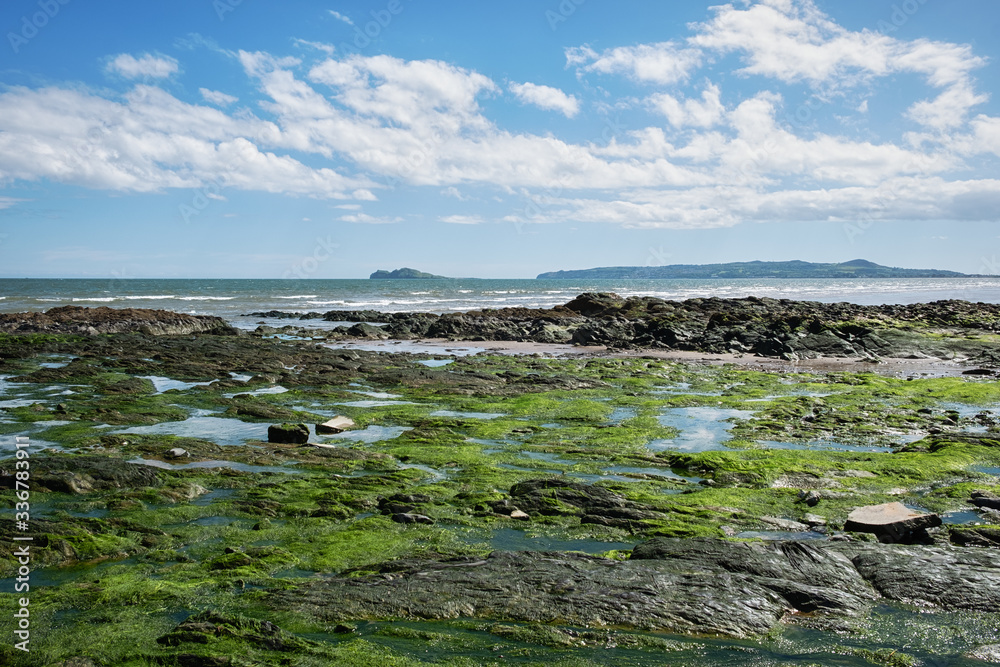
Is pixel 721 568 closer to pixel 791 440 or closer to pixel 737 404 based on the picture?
pixel 791 440

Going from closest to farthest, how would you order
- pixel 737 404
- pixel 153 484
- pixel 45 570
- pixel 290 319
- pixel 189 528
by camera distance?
pixel 45 570
pixel 189 528
pixel 153 484
pixel 737 404
pixel 290 319

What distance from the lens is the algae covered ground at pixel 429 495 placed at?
4957 millimetres

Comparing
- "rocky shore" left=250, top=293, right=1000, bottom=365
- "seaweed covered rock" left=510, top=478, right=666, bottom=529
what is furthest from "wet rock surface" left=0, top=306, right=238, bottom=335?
"seaweed covered rock" left=510, top=478, right=666, bottom=529

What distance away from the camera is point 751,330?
30.2m

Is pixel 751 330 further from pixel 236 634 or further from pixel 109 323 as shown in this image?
pixel 109 323

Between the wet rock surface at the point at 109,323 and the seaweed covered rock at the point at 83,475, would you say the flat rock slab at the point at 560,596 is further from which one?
the wet rock surface at the point at 109,323

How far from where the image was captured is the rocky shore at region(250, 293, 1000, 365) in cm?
2791

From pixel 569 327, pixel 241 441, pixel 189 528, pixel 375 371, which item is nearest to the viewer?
pixel 189 528

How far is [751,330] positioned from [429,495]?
2497 cm

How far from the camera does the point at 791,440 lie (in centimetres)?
1233

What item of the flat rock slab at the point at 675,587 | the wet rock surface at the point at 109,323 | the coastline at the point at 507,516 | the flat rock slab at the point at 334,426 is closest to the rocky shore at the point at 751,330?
the wet rock surface at the point at 109,323

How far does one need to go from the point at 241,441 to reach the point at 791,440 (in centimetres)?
1014

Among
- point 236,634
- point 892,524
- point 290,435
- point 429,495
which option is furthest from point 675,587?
point 290,435

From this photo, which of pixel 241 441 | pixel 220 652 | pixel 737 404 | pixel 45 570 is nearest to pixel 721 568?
Result: pixel 220 652
